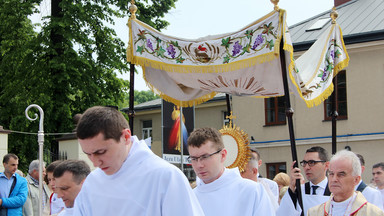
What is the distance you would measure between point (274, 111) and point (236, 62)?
16595 mm

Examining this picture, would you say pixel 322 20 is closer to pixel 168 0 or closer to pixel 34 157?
pixel 168 0

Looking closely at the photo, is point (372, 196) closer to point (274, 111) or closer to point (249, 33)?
point (249, 33)

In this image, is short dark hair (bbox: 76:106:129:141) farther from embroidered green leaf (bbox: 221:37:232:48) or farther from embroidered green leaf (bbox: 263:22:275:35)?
embroidered green leaf (bbox: 221:37:232:48)

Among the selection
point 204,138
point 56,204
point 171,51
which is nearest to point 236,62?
point 171,51

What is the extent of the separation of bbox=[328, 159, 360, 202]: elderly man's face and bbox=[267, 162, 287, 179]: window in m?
18.5

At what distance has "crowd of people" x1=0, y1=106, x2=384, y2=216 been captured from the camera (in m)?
3.40

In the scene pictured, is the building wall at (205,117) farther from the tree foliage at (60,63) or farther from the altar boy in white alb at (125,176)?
the altar boy in white alb at (125,176)

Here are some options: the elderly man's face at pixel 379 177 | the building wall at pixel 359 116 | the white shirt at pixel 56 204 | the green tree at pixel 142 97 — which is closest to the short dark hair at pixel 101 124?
the white shirt at pixel 56 204

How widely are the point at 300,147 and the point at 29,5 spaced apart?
11.5 metres

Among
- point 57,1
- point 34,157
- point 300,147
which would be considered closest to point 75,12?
point 57,1

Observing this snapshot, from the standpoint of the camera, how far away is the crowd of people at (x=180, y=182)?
11.2 feet

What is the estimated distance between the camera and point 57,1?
18953mm

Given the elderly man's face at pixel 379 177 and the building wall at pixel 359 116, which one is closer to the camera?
the elderly man's face at pixel 379 177

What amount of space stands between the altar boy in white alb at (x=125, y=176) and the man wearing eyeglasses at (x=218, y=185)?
1709mm
